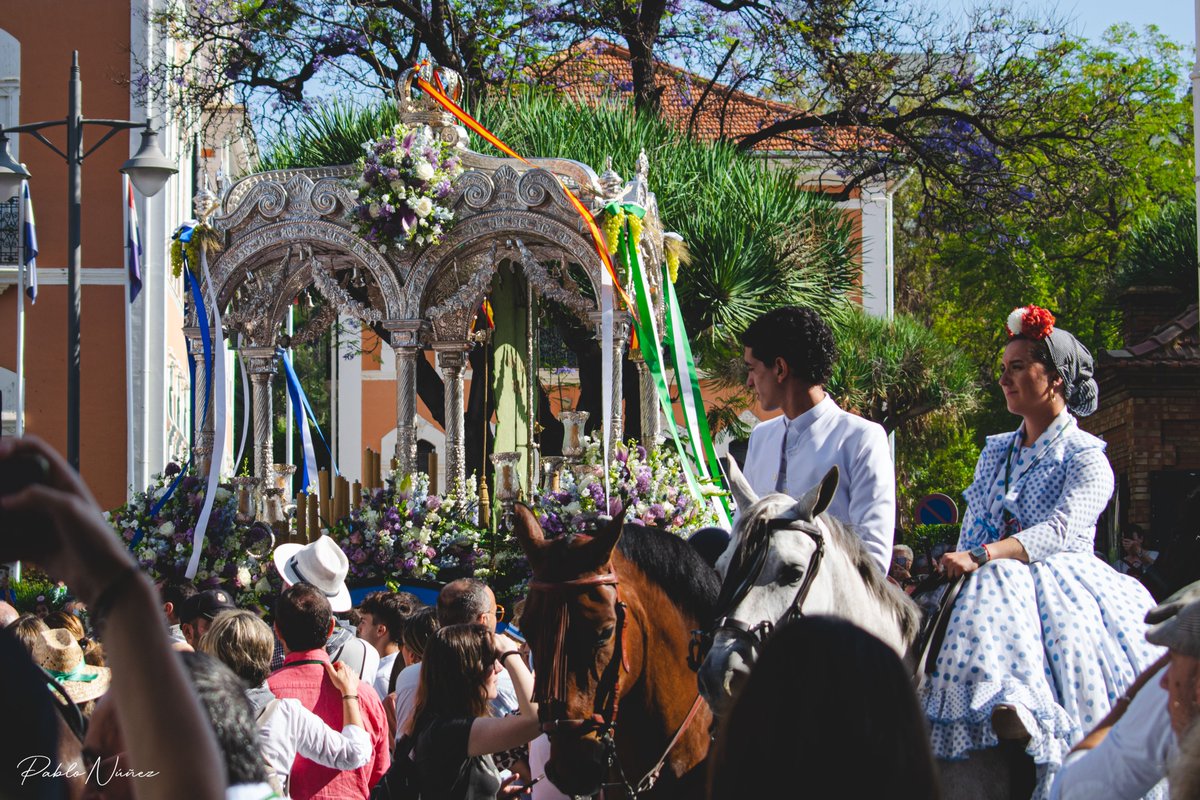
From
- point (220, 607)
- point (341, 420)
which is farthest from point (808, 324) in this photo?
point (341, 420)

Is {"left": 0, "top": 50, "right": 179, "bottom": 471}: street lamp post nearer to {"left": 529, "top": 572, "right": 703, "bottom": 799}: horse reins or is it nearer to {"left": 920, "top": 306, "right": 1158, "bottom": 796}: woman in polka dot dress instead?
{"left": 529, "top": 572, "right": 703, "bottom": 799}: horse reins

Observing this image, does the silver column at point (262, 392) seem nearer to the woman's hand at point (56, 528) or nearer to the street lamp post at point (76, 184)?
the street lamp post at point (76, 184)

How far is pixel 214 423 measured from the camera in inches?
543

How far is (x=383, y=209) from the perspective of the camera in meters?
12.9

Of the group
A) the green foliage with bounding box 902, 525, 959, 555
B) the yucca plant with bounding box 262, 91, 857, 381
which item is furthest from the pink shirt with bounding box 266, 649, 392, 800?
the green foliage with bounding box 902, 525, 959, 555

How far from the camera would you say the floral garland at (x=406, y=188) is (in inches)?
510

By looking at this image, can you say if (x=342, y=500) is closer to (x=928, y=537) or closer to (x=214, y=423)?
(x=214, y=423)

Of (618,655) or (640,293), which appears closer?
(618,655)

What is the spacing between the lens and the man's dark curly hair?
18.0ft

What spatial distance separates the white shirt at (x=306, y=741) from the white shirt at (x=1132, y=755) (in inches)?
113

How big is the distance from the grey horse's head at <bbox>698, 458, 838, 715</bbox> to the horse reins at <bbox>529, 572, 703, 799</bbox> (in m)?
0.43

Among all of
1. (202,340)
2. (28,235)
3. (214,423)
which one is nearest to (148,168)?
(202,340)

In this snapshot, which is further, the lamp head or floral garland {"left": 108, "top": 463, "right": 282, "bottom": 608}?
the lamp head

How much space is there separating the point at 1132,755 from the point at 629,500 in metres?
8.14
